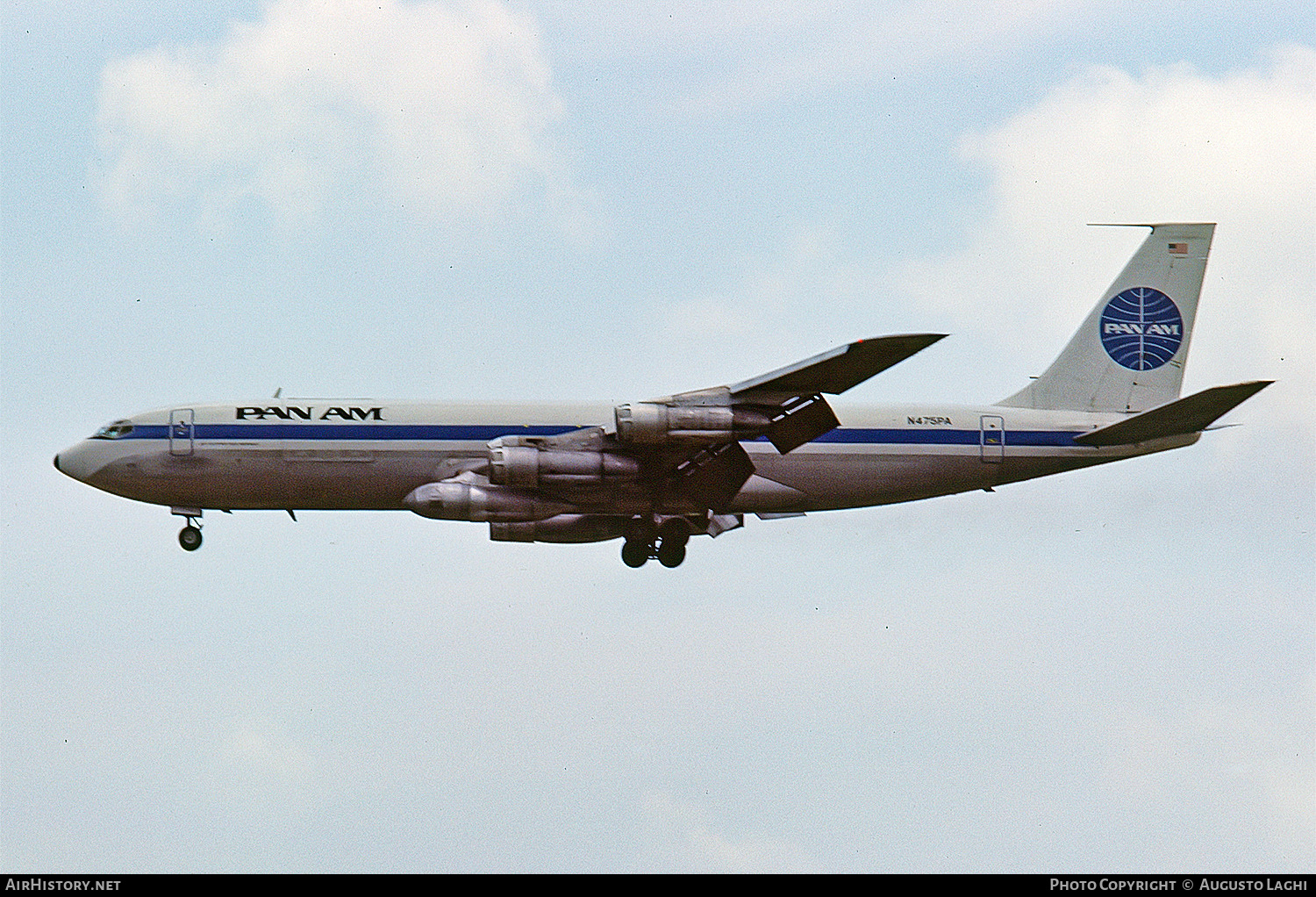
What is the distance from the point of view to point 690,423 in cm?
3791

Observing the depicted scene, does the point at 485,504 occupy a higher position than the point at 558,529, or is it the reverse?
the point at 485,504

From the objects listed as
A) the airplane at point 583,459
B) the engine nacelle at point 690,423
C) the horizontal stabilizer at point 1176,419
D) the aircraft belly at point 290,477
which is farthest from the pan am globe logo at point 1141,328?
the aircraft belly at point 290,477

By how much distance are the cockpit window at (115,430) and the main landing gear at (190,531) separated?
2400 mm

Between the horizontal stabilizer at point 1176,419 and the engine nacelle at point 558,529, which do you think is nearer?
the horizontal stabilizer at point 1176,419

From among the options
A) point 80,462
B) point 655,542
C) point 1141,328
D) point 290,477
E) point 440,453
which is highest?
point 1141,328

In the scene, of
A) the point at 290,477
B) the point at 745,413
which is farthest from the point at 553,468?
the point at 290,477

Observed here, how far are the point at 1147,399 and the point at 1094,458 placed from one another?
3.11 meters

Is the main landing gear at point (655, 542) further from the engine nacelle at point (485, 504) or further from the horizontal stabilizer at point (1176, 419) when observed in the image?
the horizontal stabilizer at point (1176, 419)

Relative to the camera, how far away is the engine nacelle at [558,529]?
143 feet

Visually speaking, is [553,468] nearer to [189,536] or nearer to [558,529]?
[558,529]

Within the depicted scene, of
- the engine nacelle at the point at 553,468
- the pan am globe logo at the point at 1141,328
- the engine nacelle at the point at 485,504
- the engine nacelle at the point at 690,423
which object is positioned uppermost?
the pan am globe logo at the point at 1141,328

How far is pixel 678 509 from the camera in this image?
41594 mm

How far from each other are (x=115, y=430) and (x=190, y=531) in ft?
11.0

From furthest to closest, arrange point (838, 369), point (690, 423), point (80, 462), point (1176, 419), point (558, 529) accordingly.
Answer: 1. point (80, 462)
2. point (558, 529)
3. point (1176, 419)
4. point (690, 423)
5. point (838, 369)
